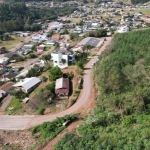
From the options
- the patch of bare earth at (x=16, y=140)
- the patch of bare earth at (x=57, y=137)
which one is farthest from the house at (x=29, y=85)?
the patch of bare earth at (x=57, y=137)

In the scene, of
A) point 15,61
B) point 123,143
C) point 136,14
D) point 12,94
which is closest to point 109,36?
point 15,61

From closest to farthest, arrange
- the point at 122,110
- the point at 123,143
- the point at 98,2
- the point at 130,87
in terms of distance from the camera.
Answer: the point at 123,143 → the point at 122,110 → the point at 130,87 → the point at 98,2

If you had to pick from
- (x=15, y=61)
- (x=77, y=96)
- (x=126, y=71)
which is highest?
(x=126, y=71)

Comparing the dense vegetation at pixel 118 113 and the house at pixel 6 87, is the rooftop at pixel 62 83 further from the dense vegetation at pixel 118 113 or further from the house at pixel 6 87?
the house at pixel 6 87

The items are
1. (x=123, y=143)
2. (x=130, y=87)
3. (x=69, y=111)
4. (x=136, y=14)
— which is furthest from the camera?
(x=136, y=14)

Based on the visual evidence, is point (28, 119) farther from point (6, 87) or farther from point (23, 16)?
point (23, 16)

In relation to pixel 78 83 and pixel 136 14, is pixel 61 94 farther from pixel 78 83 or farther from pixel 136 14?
pixel 136 14

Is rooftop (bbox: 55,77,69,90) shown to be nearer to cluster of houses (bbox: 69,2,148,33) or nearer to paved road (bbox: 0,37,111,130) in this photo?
paved road (bbox: 0,37,111,130)
